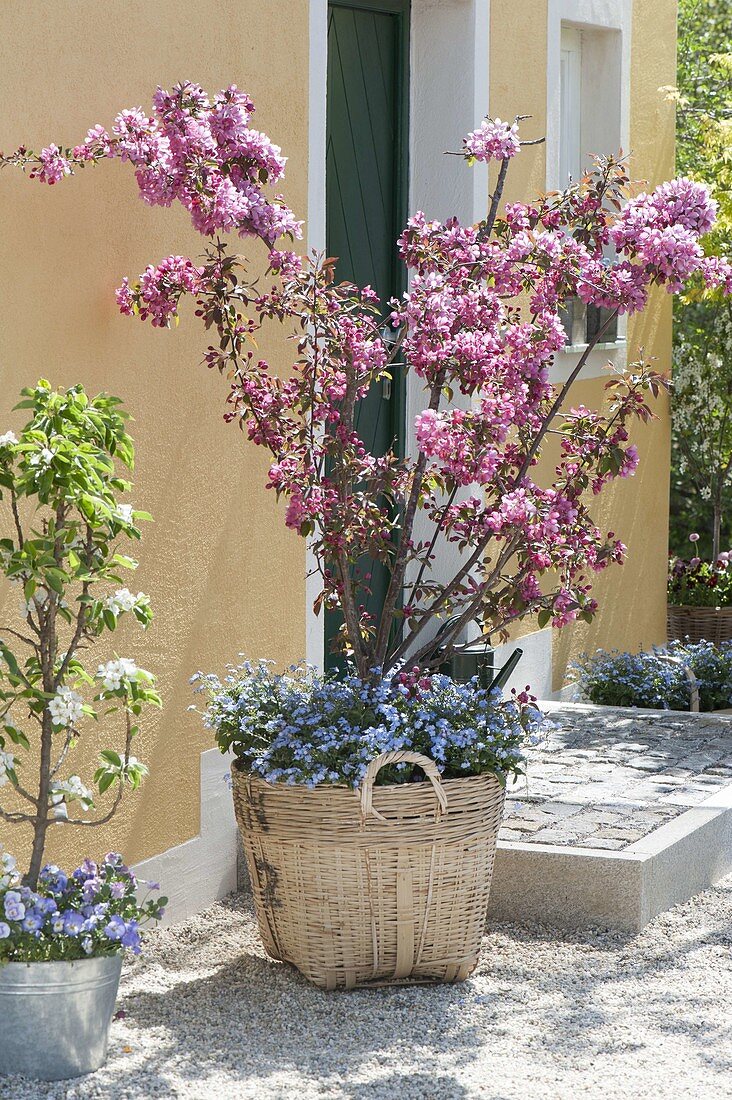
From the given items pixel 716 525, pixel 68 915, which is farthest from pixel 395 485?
pixel 716 525

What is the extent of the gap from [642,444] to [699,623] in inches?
47.1

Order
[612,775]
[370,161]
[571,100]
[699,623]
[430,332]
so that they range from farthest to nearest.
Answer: [699,623]
[571,100]
[370,161]
[612,775]
[430,332]

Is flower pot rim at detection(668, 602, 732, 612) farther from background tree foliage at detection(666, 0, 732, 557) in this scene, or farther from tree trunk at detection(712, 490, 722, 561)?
background tree foliage at detection(666, 0, 732, 557)

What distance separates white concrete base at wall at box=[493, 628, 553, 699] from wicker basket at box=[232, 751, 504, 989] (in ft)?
9.72

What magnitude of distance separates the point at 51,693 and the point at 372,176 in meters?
3.51

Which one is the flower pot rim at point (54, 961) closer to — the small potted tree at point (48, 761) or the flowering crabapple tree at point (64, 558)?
the small potted tree at point (48, 761)

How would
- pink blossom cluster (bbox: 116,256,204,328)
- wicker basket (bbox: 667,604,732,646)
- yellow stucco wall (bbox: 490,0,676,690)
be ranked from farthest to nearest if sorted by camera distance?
wicker basket (bbox: 667,604,732,646), yellow stucco wall (bbox: 490,0,676,690), pink blossom cluster (bbox: 116,256,204,328)

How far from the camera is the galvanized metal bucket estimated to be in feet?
11.5

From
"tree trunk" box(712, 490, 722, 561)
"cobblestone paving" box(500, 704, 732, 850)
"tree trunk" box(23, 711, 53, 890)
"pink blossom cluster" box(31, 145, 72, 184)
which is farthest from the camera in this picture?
"tree trunk" box(712, 490, 722, 561)

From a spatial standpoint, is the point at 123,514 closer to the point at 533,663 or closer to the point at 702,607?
the point at 533,663

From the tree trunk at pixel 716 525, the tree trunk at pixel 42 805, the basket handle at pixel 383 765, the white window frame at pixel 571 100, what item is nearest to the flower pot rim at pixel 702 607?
the tree trunk at pixel 716 525

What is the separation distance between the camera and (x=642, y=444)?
352 inches

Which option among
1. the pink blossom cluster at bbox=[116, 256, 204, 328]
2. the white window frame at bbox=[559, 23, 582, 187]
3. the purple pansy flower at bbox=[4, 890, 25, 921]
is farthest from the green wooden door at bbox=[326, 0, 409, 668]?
the purple pansy flower at bbox=[4, 890, 25, 921]

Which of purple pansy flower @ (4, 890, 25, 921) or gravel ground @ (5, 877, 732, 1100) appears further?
gravel ground @ (5, 877, 732, 1100)
